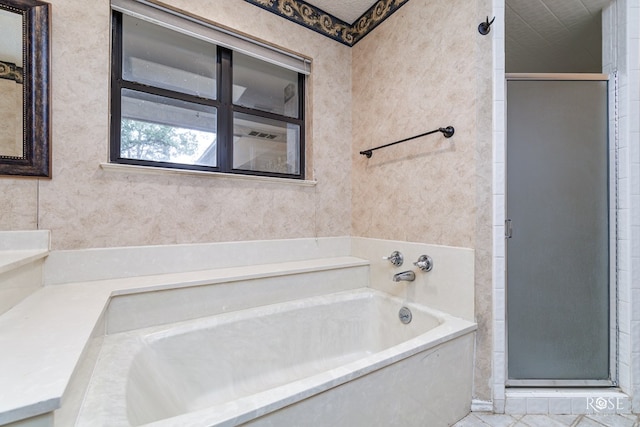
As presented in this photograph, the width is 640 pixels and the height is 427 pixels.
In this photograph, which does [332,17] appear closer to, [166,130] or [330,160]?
[330,160]

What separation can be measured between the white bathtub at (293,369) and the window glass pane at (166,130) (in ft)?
3.08

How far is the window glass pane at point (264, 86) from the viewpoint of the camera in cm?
192

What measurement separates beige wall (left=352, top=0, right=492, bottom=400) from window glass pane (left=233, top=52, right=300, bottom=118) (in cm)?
51

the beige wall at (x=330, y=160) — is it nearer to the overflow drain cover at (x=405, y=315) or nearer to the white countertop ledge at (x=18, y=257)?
the white countertop ledge at (x=18, y=257)

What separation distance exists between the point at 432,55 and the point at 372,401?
1.76 meters

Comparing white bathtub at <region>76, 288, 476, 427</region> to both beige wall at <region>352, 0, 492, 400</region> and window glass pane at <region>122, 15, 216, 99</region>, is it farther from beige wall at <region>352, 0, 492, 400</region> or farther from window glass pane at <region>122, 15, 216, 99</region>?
window glass pane at <region>122, 15, 216, 99</region>

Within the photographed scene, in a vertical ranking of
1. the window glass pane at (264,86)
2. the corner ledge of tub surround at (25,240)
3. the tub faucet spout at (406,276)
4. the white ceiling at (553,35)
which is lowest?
the tub faucet spout at (406,276)

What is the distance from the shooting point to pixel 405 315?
1664 millimetres

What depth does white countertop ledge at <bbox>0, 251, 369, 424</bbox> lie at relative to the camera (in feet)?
1.89

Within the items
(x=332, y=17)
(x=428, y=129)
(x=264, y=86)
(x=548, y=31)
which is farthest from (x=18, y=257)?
(x=548, y=31)

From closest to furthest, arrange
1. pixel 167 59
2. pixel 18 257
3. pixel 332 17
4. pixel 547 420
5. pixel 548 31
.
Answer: pixel 18 257, pixel 547 420, pixel 167 59, pixel 548 31, pixel 332 17

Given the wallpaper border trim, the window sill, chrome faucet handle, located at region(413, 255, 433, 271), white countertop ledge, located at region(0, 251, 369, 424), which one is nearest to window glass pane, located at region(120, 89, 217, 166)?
the window sill

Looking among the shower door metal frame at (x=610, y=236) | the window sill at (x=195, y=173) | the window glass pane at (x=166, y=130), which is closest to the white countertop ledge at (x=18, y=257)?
the window sill at (x=195, y=173)

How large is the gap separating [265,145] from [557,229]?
1809mm
